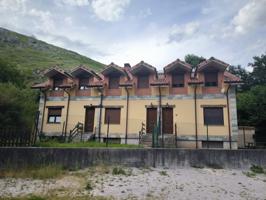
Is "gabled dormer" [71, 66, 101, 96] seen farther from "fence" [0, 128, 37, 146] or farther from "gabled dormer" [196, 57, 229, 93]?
"gabled dormer" [196, 57, 229, 93]

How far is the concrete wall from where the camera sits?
10.7 meters

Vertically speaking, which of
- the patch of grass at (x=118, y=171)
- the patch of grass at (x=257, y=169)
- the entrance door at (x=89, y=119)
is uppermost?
the entrance door at (x=89, y=119)

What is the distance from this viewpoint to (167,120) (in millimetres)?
18000

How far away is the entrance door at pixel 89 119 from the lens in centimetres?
1914

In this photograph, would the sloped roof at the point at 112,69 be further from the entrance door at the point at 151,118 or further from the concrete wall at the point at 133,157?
the concrete wall at the point at 133,157

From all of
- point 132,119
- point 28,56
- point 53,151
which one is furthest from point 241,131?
point 28,56

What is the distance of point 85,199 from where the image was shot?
6969mm

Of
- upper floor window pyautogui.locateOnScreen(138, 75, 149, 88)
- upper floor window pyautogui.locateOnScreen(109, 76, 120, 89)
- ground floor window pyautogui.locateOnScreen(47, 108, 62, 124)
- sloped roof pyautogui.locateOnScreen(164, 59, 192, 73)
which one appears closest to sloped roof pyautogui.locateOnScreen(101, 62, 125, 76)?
upper floor window pyautogui.locateOnScreen(109, 76, 120, 89)

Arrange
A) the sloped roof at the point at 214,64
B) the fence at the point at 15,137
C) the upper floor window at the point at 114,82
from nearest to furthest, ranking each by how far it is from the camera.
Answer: the fence at the point at 15,137, the sloped roof at the point at 214,64, the upper floor window at the point at 114,82

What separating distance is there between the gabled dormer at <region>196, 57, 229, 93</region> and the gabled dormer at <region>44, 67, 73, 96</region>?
447 inches

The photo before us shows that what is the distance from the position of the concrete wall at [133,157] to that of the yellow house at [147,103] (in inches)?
166

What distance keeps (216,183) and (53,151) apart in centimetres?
763

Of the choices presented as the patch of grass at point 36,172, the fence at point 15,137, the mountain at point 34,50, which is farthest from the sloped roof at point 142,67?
the mountain at point 34,50

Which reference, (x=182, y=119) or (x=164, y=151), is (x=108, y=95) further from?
(x=164, y=151)
